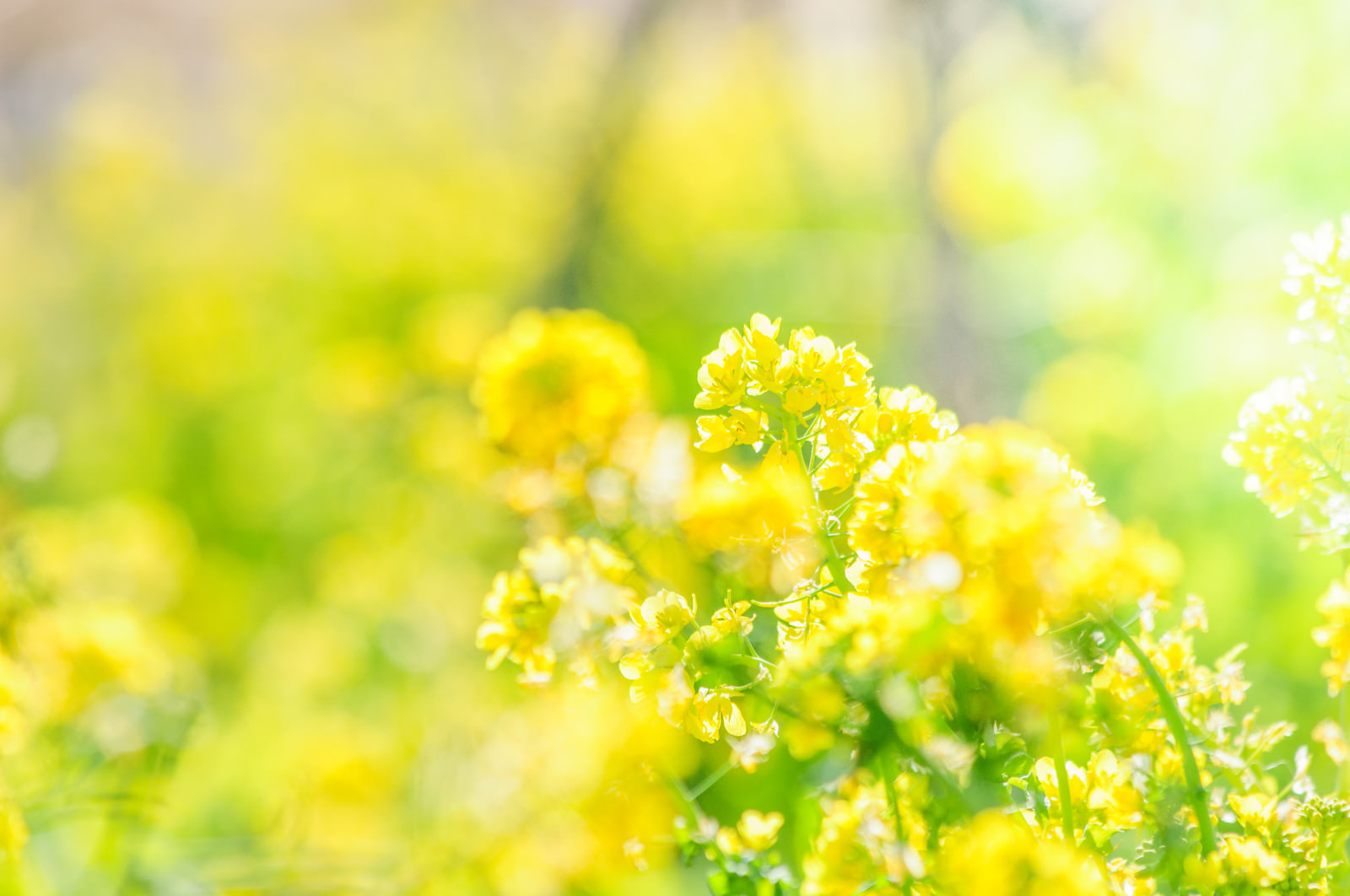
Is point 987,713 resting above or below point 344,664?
below

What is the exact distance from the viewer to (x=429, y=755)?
1701 mm

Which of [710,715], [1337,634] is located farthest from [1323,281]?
[710,715]

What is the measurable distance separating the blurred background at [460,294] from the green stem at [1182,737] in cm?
87

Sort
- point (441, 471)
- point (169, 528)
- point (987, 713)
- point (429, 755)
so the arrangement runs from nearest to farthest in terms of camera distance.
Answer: point (987, 713)
point (429, 755)
point (441, 471)
point (169, 528)

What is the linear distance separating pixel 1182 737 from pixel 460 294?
11.1 ft

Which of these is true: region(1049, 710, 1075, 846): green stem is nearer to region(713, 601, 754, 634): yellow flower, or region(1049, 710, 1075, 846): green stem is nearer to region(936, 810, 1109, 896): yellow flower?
region(936, 810, 1109, 896): yellow flower

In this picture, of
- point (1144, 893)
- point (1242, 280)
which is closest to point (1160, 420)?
point (1242, 280)

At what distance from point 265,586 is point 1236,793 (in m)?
2.86

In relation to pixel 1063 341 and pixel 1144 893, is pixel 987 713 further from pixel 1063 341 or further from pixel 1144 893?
pixel 1063 341

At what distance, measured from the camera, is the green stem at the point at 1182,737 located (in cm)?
50

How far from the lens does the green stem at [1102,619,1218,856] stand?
502 millimetres

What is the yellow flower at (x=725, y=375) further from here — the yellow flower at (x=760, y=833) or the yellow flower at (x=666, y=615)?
the yellow flower at (x=760, y=833)

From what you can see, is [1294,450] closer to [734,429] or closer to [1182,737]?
[1182,737]

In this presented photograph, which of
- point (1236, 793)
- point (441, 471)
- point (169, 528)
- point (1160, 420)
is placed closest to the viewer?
point (1236, 793)
